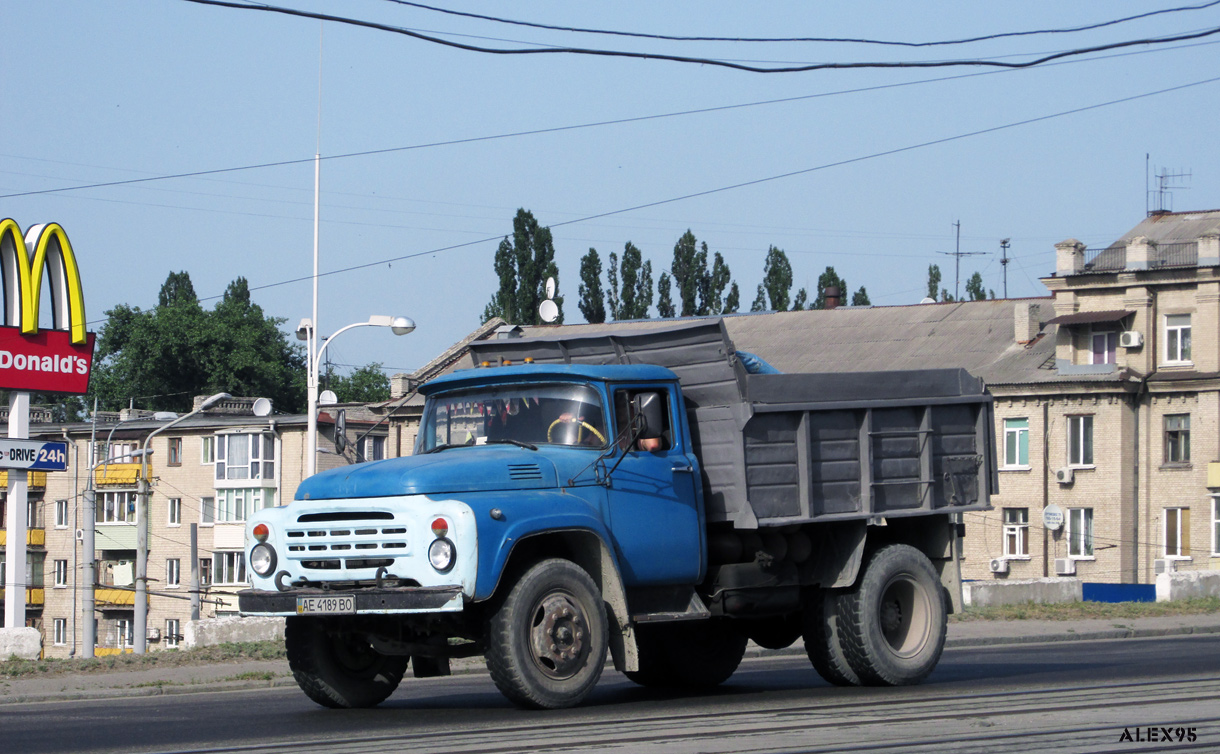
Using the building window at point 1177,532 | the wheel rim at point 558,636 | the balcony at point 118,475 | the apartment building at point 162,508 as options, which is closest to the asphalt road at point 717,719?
the wheel rim at point 558,636

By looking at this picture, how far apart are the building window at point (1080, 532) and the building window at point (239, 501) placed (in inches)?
1417

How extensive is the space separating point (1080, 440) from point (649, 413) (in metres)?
44.7

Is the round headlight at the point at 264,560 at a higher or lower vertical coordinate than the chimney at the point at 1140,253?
lower

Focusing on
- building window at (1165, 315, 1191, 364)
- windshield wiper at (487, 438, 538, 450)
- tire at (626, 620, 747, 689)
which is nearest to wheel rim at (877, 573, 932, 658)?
tire at (626, 620, 747, 689)

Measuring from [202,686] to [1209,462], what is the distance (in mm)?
43228

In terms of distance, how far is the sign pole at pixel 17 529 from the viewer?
2264 cm

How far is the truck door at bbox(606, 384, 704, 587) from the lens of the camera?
1191 centimetres

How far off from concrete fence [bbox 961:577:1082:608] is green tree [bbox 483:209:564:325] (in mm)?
48080

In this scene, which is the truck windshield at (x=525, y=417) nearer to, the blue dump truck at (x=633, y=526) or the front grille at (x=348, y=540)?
the blue dump truck at (x=633, y=526)

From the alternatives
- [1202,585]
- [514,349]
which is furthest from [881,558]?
[1202,585]

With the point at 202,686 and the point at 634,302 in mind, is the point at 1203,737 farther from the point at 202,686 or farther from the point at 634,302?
the point at 634,302

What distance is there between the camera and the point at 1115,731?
9477mm

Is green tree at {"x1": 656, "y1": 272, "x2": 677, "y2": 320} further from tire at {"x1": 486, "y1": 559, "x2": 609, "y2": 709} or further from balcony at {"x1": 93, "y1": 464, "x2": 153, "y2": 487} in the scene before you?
tire at {"x1": 486, "y1": 559, "x2": 609, "y2": 709}

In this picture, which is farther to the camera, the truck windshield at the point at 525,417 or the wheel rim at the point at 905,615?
the wheel rim at the point at 905,615
